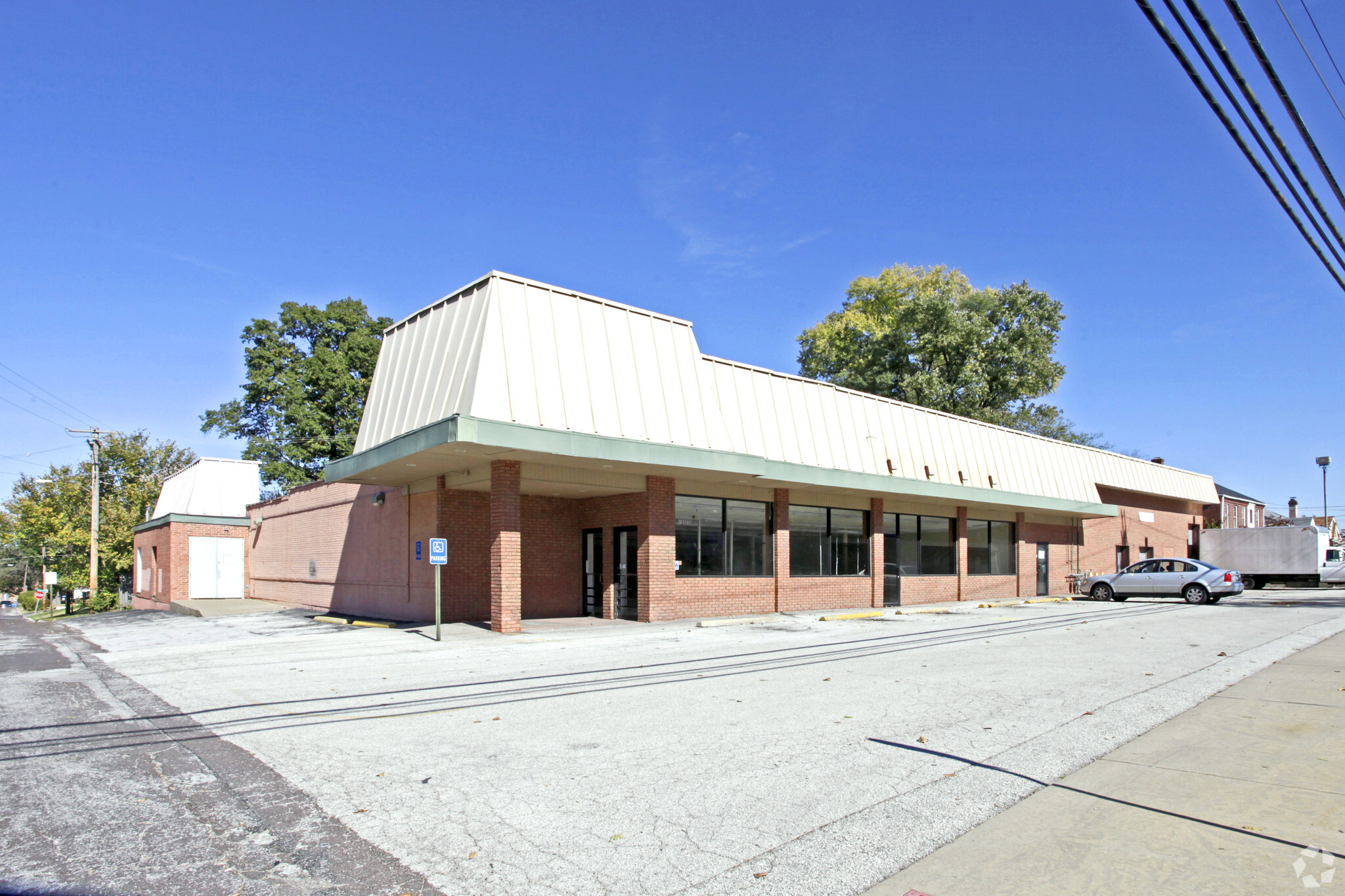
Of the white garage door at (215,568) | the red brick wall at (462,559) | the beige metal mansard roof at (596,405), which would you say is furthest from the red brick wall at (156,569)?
the red brick wall at (462,559)

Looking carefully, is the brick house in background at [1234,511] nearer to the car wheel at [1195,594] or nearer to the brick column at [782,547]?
the car wheel at [1195,594]

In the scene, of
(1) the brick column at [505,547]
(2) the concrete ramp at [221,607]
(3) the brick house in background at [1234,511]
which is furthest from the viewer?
(3) the brick house in background at [1234,511]

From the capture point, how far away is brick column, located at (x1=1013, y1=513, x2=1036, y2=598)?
3403 cm

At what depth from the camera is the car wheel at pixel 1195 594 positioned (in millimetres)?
29062

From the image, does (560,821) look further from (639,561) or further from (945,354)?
(945,354)

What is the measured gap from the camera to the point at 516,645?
15.6 meters

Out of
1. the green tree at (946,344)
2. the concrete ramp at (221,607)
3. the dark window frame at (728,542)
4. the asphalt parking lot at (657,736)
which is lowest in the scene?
the concrete ramp at (221,607)

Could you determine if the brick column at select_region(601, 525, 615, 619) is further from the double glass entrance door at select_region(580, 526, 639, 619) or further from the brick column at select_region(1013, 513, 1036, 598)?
the brick column at select_region(1013, 513, 1036, 598)

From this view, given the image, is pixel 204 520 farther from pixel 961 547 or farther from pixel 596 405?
pixel 961 547

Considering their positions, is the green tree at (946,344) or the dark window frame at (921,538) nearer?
the dark window frame at (921,538)

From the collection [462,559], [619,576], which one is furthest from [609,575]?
[462,559]

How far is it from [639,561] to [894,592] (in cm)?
1122

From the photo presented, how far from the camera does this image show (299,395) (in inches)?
1672

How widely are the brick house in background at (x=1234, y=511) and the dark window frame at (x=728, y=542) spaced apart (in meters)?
37.9
